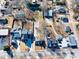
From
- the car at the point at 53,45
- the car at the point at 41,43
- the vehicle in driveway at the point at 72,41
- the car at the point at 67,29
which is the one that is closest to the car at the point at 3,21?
the car at the point at 41,43

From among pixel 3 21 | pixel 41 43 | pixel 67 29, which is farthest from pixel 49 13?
pixel 3 21

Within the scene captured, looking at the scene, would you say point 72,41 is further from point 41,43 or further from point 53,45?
point 41,43

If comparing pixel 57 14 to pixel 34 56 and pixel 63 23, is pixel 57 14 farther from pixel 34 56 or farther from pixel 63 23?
pixel 34 56

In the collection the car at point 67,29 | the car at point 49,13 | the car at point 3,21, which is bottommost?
the car at point 67,29

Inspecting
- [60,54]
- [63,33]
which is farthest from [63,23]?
[60,54]

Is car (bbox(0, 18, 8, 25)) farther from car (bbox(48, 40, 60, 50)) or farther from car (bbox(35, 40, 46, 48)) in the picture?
car (bbox(48, 40, 60, 50))

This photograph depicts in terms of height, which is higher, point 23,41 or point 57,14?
point 57,14

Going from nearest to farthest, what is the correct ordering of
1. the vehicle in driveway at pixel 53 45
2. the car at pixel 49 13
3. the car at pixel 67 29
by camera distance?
the vehicle in driveway at pixel 53 45 < the car at pixel 67 29 < the car at pixel 49 13

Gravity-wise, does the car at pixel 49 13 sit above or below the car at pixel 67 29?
above

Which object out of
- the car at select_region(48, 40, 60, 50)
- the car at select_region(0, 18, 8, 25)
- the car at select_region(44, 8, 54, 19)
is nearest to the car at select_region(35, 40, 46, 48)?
the car at select_region(48, 40, 60, 50)

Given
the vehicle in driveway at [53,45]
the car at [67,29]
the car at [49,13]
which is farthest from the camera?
the car at [49,13]

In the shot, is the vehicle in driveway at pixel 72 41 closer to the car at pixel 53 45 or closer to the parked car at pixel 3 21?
the car at pixel 53 45
